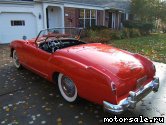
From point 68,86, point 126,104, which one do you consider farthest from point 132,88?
point 68,86

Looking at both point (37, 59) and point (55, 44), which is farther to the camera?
point (55, 44)

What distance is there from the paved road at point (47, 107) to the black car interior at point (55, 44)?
0.99 meters

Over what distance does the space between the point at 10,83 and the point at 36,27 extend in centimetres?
989

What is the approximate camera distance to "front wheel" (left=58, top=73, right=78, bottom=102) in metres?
4.36

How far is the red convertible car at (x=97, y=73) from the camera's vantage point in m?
3.54

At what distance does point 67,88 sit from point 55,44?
1.57 metres

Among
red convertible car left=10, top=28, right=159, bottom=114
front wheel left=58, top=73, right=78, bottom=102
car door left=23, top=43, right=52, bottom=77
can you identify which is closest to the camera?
red convertible car left=10, top=28, right=159, bottom=114

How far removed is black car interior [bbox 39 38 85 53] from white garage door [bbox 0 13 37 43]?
8138mm

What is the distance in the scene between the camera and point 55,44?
5.59 metres

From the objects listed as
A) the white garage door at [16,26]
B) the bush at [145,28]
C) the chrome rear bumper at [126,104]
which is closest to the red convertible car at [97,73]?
the chrome rear bumper at [126,104]

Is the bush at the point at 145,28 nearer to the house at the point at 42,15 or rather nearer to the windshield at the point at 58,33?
the house at the point at 42,15

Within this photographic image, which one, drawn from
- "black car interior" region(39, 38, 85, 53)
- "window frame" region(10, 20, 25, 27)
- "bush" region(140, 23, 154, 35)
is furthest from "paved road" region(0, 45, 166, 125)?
"bush" region(140, 23, 154, 35)

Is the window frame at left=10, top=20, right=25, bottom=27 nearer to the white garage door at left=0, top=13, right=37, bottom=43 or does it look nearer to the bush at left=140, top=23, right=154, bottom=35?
the white garage door at left=0, top=13, right=37, bottom=43

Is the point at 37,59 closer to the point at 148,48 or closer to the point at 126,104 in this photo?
the point at 126,104
